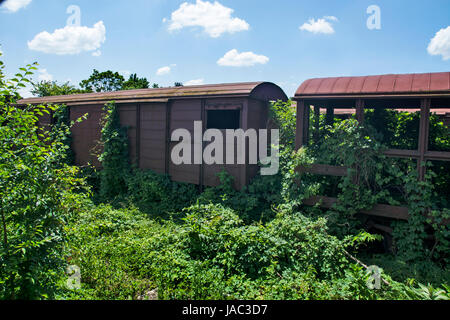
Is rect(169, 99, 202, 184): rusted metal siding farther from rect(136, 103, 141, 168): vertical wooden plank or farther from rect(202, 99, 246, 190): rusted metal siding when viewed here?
rect(136, 103, 141, 168): vertical wooden plank

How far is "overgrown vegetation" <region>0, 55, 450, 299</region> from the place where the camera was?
10.9 ft

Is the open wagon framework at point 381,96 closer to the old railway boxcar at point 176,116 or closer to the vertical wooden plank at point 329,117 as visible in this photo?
the old railway boxcar at point 176,116

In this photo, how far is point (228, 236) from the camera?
5172 mm

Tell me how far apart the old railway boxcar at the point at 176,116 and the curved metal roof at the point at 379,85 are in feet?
5.55

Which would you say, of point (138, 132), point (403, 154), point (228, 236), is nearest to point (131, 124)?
point (138, 132)

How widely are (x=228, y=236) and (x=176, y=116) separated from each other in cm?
488

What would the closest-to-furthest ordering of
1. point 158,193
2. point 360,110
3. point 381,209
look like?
point 381,209
point 360,110
point 158,193

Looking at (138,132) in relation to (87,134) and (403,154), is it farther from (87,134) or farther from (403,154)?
(403,154)

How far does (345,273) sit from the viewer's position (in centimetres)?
455

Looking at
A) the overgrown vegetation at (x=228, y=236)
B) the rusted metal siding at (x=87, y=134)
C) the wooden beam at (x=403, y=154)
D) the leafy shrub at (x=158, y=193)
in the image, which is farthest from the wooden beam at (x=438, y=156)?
the rusted metal siding at (x=87, y=134)

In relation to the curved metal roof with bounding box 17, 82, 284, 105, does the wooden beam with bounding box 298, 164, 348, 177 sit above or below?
below

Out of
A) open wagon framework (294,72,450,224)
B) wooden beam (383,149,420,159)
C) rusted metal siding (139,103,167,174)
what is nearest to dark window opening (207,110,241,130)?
rusted metal siding (139,103,167,174)

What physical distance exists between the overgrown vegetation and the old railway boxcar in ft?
1.98
